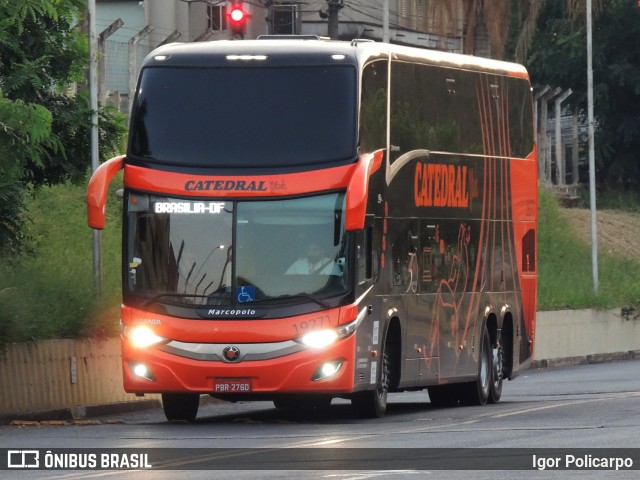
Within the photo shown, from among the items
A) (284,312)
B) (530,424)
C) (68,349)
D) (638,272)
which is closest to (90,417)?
(68,349)

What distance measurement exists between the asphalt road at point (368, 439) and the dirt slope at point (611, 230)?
2893cm

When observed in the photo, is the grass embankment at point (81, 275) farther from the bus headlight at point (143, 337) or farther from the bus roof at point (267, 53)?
the bus roof at point (267, 53)

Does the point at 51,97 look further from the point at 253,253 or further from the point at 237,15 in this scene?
the point at 253,253

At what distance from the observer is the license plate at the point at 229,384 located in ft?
66.0

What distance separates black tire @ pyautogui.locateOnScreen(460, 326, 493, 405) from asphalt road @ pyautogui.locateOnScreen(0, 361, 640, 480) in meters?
0.42

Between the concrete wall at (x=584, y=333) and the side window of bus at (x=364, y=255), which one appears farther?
the concrete wall at (x=584, y=333)

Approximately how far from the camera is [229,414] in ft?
80.8

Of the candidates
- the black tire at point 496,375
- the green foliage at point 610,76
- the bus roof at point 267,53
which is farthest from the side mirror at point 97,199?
the green foliage at point 610,76

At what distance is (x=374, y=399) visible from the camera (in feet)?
70.7

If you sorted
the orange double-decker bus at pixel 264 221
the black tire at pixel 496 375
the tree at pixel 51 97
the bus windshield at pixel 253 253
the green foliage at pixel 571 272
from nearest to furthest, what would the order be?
the orange double-decker bus at pixel 264 221, the bus windshield at pixel 253 253, the tree at pixel 51 97, the black tire at pixel 496 375, the green foliage at pixel 571 272

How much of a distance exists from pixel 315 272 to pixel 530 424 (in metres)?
2.90

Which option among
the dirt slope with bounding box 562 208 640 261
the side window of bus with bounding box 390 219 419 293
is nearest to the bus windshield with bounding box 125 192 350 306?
the side window of bus with bounding box 390 219 419 293

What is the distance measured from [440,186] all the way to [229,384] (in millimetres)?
4585

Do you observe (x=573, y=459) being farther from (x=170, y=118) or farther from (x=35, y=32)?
(x=35, y=32)
